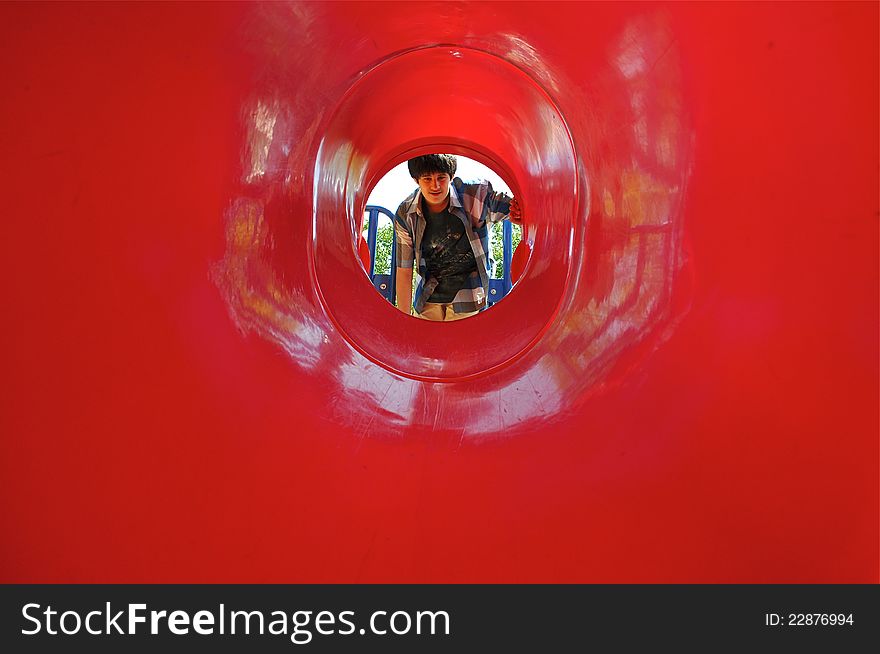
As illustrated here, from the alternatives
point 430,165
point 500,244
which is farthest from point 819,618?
point 500,244

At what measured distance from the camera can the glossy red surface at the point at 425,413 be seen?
87 cm

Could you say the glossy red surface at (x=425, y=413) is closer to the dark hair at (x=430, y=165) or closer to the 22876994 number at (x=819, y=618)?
the 22876994 number at (x=819, y=618)

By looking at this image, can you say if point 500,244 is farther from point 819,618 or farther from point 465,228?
point 819,618

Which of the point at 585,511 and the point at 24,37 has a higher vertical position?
the point at 24,37

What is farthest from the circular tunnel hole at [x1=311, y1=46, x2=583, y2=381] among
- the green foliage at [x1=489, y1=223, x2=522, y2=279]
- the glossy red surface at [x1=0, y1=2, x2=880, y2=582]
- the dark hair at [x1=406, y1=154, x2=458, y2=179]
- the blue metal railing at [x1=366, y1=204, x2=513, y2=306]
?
the blue metal railing at [x1=366, y1=204, x2=513, y2=306]

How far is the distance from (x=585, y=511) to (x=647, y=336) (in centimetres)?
22

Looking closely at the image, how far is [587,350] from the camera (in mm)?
1035

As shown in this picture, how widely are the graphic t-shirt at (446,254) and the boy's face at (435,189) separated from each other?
0.05m

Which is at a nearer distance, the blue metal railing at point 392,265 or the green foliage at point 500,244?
the blue metal railing at point 392,265

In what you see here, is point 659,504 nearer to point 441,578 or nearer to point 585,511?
point 585,511

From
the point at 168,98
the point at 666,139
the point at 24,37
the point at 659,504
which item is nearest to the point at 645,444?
the point at 659,504

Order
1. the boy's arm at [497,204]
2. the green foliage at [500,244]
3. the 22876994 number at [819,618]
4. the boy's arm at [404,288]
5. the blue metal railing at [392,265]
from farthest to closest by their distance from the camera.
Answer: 1. the green foliage at [500,244]
2. the blue metal railing at [392,265]
3. the boy's arm at [404,288]
4. the boy's arm at [497,204]
5. the 22876994 number at [819,618]

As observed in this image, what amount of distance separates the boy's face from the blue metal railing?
0.99ft

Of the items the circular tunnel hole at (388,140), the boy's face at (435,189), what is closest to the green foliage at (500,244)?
the boy's face at (435,189)
